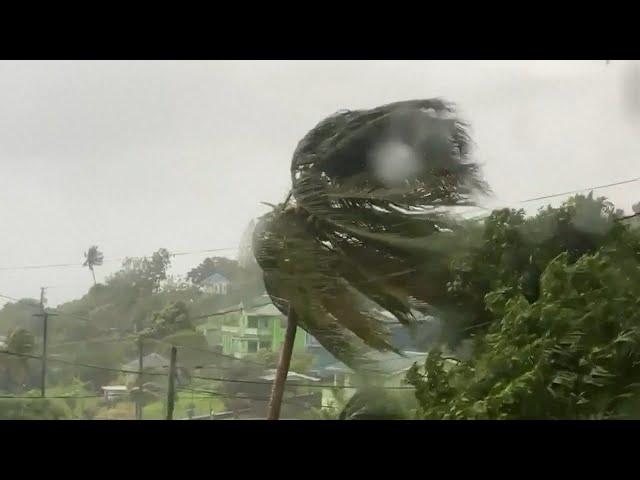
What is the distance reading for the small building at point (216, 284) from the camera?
2.11 meters

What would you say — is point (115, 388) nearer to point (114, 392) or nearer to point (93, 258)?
point (114, 392)

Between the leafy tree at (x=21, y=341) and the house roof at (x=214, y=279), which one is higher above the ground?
the house roof at (x=214, y=279)

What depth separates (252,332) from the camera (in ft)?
7.00

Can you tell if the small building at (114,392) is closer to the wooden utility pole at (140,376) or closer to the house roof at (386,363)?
the wooden utility pole at (140,376)

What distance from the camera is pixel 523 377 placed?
74.2 inches

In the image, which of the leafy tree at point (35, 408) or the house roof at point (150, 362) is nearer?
the leafy tree at point (35, 408)

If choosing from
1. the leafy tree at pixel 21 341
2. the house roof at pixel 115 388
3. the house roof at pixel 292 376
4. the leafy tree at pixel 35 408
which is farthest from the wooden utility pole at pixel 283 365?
the leafy tree at pixel 21 341

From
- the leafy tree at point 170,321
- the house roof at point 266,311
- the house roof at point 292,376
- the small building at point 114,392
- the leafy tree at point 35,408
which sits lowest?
the leafy tree at point 35,408

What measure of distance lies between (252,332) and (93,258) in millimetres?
558

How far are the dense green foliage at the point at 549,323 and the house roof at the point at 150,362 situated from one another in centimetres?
80

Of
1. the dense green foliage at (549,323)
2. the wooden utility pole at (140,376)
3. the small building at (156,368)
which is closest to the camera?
the dense green foliage at (549,323)

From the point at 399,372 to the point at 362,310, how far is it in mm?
237
